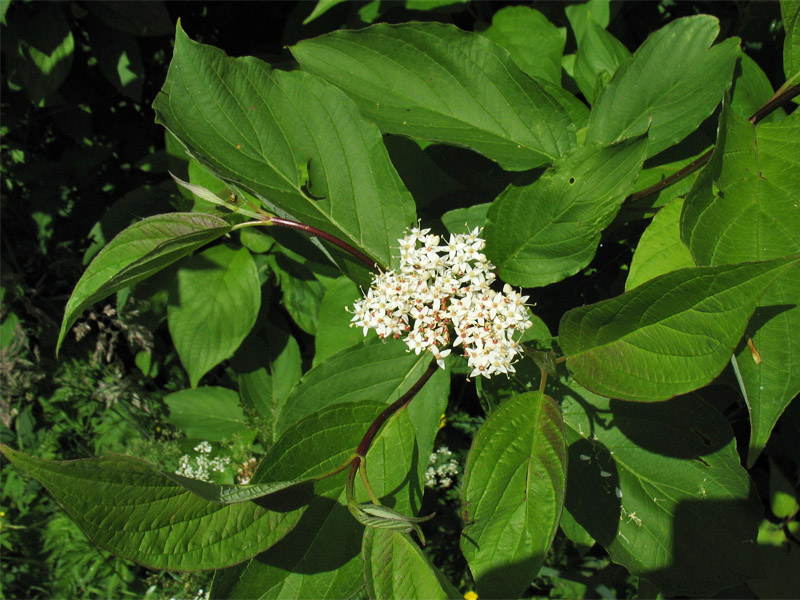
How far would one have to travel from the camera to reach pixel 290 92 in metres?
1.18

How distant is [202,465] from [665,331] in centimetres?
170

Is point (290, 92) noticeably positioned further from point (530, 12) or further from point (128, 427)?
point (128, 427)

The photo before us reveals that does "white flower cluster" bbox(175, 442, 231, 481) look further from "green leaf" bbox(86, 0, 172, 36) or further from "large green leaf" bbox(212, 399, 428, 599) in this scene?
"green leaf" bbox(86, 0, 172, 36)

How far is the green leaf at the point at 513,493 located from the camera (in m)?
0.89

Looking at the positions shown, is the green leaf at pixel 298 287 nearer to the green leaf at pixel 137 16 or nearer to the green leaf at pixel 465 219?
the green leaf at pixel 465 219

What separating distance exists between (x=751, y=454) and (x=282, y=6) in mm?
2137

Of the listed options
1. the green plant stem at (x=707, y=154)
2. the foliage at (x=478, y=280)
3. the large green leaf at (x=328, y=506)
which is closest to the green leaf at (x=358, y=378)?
the foliage at (x=478, y=280)

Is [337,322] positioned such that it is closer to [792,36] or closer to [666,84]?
[666,84]

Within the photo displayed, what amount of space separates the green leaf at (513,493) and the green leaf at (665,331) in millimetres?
108

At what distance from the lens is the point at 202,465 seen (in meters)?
2.09

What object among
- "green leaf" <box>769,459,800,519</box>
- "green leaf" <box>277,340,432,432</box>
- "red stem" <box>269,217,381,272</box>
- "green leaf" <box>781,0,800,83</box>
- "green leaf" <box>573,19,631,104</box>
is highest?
"green leaf" <box>573,19,631,104</box>

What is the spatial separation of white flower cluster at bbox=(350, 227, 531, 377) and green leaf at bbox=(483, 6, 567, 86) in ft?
2.18

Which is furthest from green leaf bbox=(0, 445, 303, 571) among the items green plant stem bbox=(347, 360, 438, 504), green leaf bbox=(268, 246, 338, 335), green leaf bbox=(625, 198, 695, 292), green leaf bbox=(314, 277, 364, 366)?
green leaf bbox=(268, 246, 338, 335)

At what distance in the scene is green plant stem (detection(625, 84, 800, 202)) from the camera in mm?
1131
